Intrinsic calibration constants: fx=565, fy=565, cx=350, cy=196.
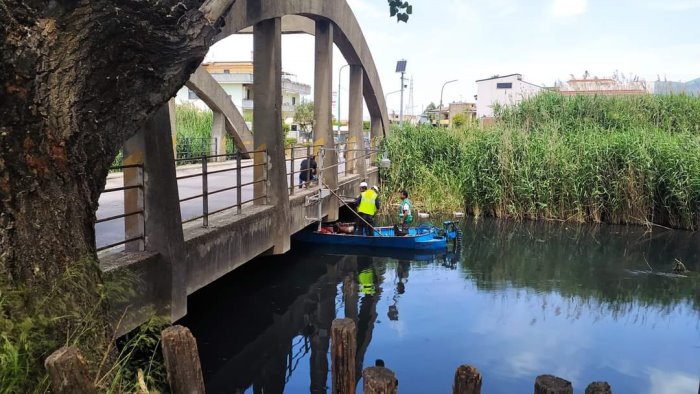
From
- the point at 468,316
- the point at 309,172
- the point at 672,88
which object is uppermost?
the point at 672,88

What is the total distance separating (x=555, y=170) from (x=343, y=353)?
559 inches

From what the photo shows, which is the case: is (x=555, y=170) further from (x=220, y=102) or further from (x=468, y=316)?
(x=220, y=102)

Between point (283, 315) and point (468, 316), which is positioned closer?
point (283, 315)

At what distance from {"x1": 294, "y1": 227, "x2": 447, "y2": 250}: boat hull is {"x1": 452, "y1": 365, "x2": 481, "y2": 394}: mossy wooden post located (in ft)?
31.5

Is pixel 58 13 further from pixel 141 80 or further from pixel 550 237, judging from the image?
pixel 550 237

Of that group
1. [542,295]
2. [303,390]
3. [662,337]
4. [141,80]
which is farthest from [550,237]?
[141,80]

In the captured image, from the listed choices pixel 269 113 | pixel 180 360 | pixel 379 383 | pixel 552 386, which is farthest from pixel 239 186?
pixel 552 386

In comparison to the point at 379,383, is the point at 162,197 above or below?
above

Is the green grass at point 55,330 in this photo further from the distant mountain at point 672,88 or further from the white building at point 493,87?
the white building at point 493,87

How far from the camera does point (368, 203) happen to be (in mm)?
12922

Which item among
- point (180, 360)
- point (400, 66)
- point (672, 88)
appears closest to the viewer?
point (180, 360)

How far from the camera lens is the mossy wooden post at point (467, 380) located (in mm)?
2902

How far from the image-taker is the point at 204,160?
258 inches

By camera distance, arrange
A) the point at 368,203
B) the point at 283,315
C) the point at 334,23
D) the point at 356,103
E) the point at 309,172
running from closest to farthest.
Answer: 1. the point at 283,315
2. the point at 309,172
3. the point at 368,203
4. the point at 334,23
5. the point at 356,103
